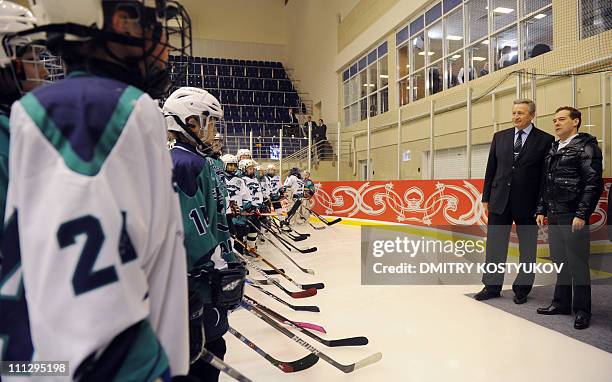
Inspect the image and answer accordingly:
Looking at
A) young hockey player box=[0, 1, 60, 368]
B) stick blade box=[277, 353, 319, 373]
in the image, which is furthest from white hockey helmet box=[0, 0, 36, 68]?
stick blade box=[277, 353, 319, 373]

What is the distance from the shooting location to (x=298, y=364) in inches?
74.2

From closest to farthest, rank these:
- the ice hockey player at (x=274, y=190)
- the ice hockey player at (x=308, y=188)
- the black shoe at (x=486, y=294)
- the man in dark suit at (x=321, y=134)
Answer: the black shoe at (x=486, y=294)
the ice hockey player at (x=274, y=190)
the ice hockey player at (x=308, y=188)
the man in dark suit at (x=321, y=134)

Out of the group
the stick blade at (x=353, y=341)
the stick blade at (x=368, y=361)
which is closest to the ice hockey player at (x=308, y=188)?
the stick blade at (x=353, y=341)

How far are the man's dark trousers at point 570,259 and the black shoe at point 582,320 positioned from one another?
0.07 feet

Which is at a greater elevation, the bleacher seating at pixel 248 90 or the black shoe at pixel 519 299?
the bleacher seating at pixel 248 90

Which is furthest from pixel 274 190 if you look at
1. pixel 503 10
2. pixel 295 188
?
pixel 503 10

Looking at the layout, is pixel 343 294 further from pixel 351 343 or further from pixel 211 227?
pixel 211 227

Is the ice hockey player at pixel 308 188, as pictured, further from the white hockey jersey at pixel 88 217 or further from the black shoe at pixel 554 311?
the white hockey jersey at pixel 88 217

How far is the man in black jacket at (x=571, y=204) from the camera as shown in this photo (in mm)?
2322

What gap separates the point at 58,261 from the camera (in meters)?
0.46

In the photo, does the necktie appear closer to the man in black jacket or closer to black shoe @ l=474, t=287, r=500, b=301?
the man in black jacket

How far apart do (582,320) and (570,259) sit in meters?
0.34

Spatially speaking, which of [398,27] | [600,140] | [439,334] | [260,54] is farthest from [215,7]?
[439,334]

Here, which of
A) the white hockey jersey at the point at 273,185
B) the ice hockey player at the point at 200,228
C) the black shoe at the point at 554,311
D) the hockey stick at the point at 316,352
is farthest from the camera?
the white hockey jersey at the point at 273,185
